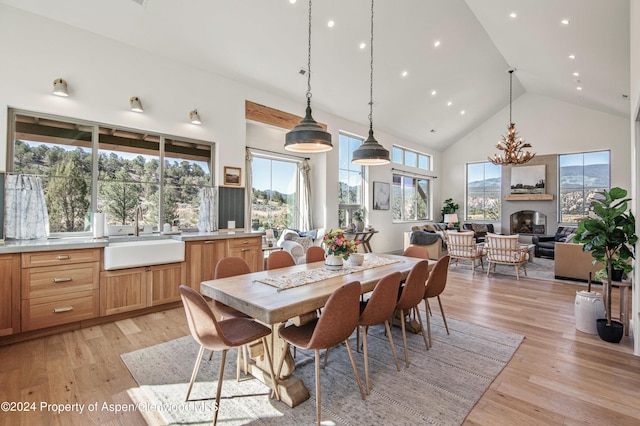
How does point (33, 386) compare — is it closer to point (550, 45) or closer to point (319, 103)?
point (319, 103)

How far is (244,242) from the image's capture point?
4.77m

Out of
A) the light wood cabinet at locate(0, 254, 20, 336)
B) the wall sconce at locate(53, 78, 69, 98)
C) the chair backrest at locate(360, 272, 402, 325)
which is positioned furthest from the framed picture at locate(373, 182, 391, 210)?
the light wood cabinet at locate(0, 254, 20, 336)

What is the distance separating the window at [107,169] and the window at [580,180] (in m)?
10.1

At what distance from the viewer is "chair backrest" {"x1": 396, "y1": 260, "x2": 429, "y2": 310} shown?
8.80 ft

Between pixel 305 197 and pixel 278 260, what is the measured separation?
3.85 meters

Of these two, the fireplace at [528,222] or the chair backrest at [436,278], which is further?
the fireplace at [528,222]

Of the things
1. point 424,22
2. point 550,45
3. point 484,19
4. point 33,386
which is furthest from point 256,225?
point 550,45

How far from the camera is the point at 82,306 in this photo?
11.0 feet

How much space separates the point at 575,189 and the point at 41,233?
12204 mm

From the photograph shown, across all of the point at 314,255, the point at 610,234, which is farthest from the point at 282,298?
the point at 610,234

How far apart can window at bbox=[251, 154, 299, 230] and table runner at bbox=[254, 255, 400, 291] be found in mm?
3582

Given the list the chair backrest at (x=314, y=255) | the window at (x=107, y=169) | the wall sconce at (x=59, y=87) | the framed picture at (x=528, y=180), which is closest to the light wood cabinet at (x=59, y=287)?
the window at (x=107, y=169)

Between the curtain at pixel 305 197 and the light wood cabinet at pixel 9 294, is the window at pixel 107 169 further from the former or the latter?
the curtain at pixel 305 197

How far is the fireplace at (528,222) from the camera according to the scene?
9.66 meters
